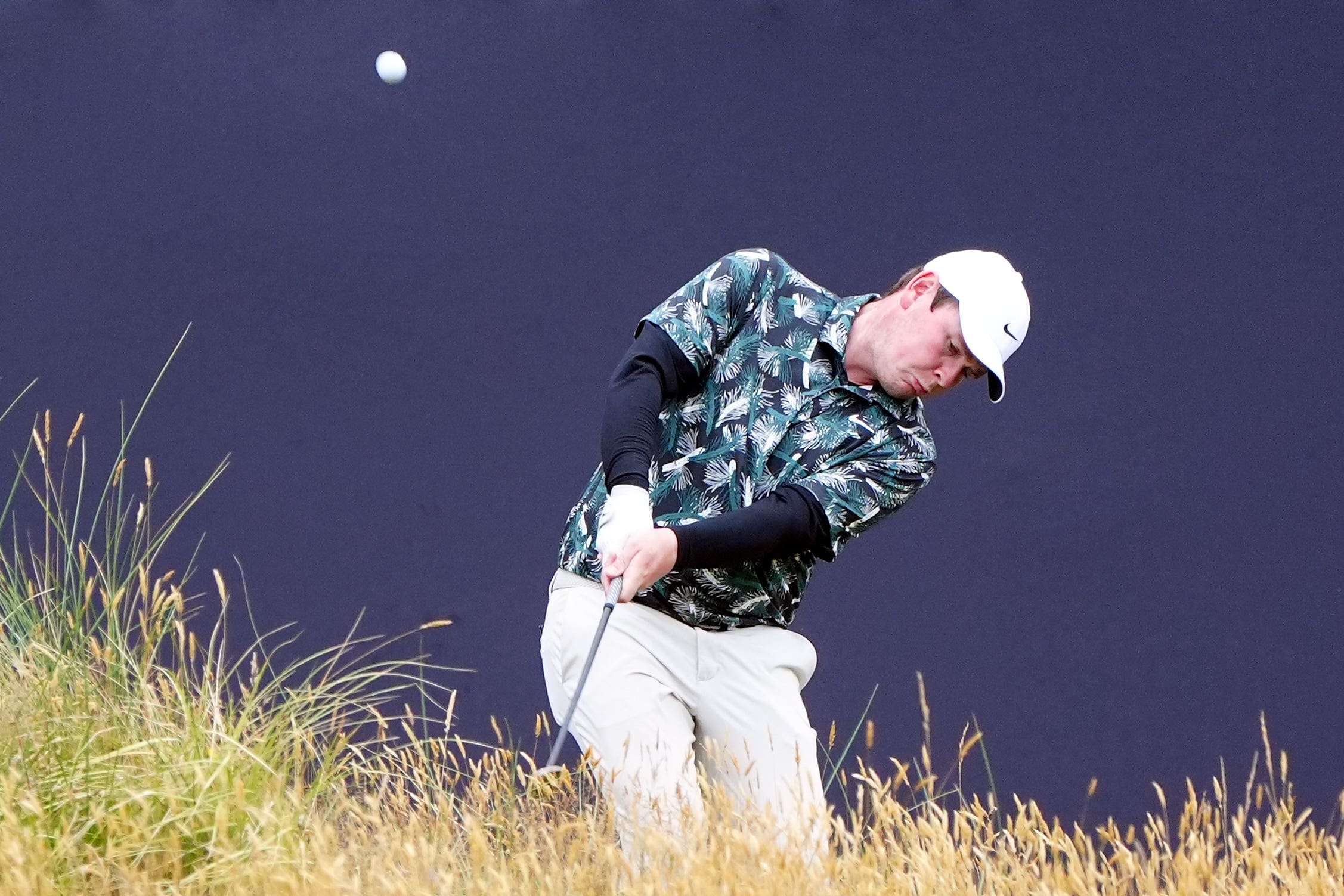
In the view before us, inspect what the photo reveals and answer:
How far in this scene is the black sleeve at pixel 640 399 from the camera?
7.06ft

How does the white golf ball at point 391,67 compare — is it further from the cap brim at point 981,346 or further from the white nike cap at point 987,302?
the cap brim at point 981,346

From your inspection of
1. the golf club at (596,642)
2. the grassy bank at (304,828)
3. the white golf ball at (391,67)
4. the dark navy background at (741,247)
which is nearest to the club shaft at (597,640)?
the golf club at (596,642)

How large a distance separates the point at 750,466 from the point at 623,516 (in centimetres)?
26

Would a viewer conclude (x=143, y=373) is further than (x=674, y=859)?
Yes

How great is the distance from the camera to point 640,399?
2.18m

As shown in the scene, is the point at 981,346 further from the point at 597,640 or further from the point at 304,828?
the point at 304,828

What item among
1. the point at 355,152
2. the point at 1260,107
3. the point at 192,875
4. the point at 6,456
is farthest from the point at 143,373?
the point at 1260,107

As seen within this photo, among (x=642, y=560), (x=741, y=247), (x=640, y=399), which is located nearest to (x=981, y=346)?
(x=640, y=399)

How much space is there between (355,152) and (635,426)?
1.81 m

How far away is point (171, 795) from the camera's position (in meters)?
1.74

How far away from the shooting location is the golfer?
219 cm

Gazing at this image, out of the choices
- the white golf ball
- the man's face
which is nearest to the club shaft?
the man's face

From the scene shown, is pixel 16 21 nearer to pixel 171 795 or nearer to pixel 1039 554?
pixel 171 795

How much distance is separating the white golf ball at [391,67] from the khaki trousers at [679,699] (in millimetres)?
1719
